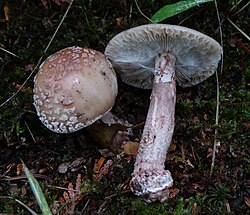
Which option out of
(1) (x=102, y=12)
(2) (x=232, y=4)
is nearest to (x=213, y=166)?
(2) (x=232, y=4)

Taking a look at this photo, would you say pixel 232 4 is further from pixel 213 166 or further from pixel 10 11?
pixel 10 11

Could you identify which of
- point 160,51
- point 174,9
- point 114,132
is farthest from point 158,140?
point 174,9

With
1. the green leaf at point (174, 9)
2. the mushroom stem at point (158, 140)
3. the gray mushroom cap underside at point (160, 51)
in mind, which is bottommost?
the mushroom stem at point (158, 140)

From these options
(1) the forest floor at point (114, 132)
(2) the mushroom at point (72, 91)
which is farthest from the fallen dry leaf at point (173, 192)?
(2) the mushroom at point (72, 91)

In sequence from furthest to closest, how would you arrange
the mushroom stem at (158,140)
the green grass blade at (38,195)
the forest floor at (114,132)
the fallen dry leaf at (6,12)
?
the fallen dry leaf at (6,12), the forest floor at (114,132), the mushroom stem at (158,140), the green grass blade at (38,195)

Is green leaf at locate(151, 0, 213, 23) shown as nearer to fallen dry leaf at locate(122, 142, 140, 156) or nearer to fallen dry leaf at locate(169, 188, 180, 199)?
fallen dry leaf at locate(122, 142, 140, 156)

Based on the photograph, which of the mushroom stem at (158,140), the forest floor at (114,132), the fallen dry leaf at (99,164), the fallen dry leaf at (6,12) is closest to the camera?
the mushroom stem at (158,140)

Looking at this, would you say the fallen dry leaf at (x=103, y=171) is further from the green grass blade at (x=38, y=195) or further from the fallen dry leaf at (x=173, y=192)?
the green grass blade at (x=38, y=195)
